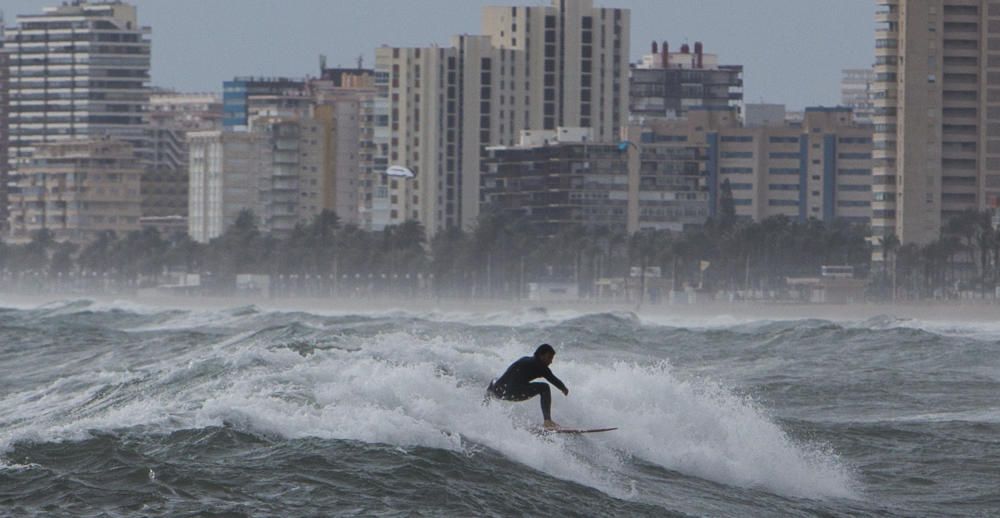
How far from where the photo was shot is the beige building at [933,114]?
136 metres

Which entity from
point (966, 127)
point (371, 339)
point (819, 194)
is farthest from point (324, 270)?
point (371, 339)

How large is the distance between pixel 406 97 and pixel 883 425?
153584 mm

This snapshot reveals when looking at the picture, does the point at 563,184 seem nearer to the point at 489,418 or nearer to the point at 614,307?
the point at 614,307

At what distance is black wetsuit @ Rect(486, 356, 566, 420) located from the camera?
2208 centimetres

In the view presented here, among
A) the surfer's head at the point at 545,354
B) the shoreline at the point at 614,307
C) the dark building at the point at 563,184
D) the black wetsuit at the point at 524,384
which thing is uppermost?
the dark building at the point at 563,184

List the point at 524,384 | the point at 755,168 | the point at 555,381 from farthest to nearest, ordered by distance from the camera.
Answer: the point at 755,168
the point at 524,384
the point at 555,381

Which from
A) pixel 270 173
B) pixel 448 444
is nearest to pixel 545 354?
pixel 448 444

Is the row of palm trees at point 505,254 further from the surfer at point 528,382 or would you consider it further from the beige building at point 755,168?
the surfer at point 528,382

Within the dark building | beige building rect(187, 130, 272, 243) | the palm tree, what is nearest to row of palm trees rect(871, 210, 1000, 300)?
the palm tree

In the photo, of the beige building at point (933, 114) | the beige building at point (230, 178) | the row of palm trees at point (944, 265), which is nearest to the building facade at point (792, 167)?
the beige building at point (933, 114)

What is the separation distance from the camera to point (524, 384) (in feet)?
73.0

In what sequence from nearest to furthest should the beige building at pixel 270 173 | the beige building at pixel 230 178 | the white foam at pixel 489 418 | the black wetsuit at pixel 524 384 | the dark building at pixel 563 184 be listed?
the white foam at pixel 489 418, the black wetsuit at pixel 524 384, the dark building at pixel 563 184, the beige building at pixel 270 173, the beige building at pixel 230 178

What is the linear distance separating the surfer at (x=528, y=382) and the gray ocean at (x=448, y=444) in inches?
8.5

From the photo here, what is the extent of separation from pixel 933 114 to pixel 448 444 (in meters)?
121
